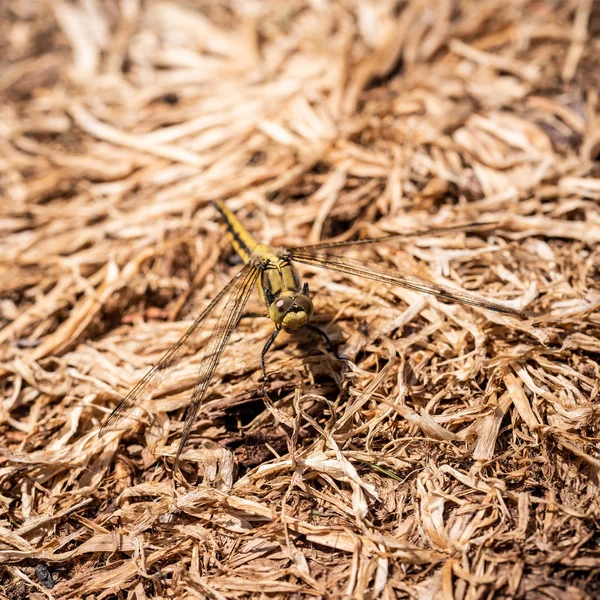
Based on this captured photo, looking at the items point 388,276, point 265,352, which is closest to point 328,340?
point 265,352

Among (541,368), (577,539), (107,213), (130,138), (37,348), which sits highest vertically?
(130,138)

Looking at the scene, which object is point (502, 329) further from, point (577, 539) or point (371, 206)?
point (371, 206)

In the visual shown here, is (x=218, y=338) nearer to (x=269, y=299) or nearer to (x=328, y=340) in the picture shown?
(x=269, y=299)

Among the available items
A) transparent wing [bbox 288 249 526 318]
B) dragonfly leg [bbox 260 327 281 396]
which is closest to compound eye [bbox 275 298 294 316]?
dragonfly leg [bbox 260 327 281 396]

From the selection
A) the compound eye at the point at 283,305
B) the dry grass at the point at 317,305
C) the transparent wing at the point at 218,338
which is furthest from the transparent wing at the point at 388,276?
the compound eye at the point at 283,305

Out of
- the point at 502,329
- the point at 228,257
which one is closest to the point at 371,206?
the point at 228,257

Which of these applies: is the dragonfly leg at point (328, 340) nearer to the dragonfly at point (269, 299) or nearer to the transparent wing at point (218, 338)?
the dragonfly at point (269, 299)
